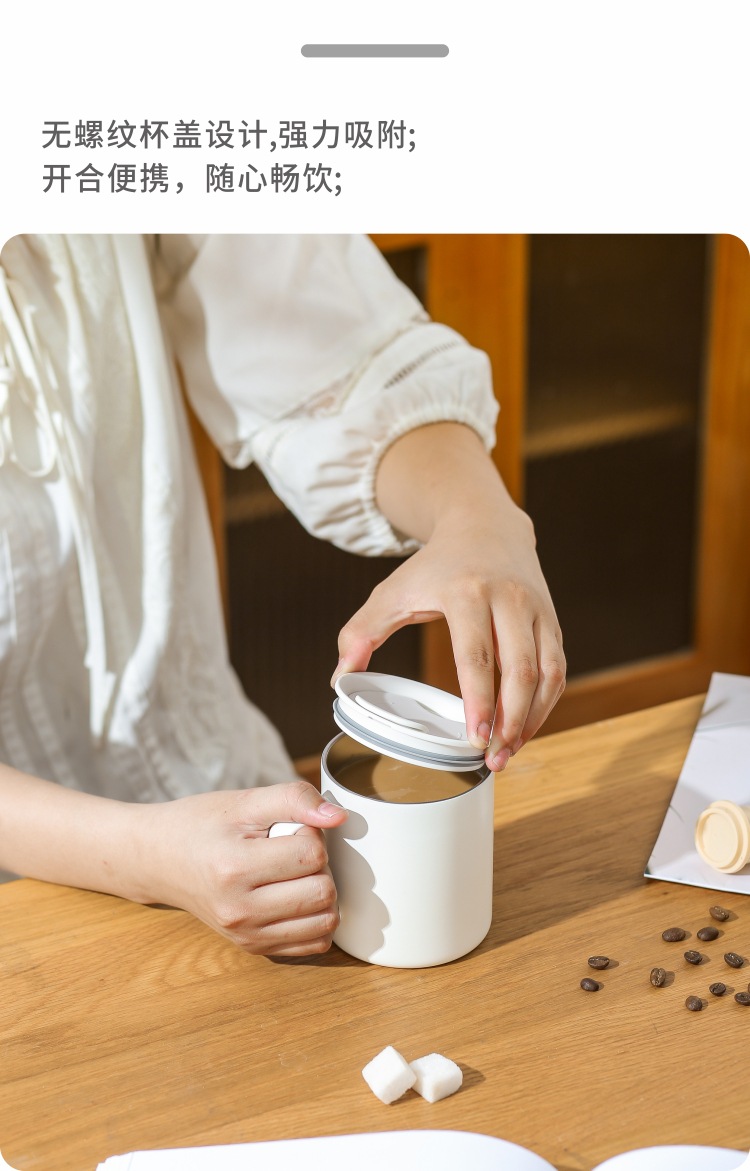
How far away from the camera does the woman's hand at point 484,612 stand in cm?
62

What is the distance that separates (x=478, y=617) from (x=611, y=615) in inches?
50.5

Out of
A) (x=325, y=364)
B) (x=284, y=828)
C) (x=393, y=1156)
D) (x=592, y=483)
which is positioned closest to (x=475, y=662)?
(x=284, y=828)

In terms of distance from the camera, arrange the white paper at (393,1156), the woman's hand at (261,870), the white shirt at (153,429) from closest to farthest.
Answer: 1. the white paper at (393,1156)
2. the woman's hand at (261,870)
3. the white shirt at (153,429)

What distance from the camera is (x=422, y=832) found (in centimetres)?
57

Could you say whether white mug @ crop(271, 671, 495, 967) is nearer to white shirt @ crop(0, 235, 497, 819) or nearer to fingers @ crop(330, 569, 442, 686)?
fingers @ crop(330, 569, 442, 686)

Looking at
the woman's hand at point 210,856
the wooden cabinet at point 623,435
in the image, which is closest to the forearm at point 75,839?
the woman's hand at point 210,856

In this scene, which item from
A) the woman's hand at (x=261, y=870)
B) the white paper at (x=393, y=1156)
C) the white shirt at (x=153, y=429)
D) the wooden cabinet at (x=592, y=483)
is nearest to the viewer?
the white paper at (x=393, y=1156)

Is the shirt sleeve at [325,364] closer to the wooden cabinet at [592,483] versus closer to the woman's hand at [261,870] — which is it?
the woman's hand at [261,870]

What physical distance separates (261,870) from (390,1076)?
0.40 feet

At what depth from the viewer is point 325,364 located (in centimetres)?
93

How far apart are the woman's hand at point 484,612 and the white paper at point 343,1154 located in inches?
6.9

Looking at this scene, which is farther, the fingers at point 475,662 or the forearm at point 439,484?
the forearm at point 439,484
